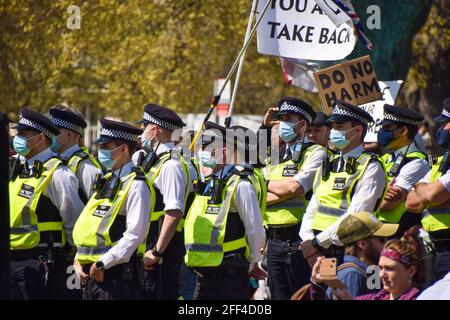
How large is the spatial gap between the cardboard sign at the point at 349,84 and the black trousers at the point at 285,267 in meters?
Result: 2.26

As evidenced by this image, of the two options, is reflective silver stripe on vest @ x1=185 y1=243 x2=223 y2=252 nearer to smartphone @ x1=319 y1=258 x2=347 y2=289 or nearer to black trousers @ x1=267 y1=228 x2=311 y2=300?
black trousers @ x1=267 y1=228 x2=311 y2=300

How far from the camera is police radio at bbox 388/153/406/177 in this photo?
421 inches

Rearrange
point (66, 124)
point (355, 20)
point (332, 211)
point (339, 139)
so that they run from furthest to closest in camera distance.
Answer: point (355, 20), point (66, 124), point (339, 139), point (332, 211)

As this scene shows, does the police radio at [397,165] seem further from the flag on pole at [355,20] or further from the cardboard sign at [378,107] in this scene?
the flag on pole at [355,20]

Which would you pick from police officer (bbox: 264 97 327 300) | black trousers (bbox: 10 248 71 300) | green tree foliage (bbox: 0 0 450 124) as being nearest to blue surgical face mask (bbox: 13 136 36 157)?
black trousers (bbox: 10 248 71 300)

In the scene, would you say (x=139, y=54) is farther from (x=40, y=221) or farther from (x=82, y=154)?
(x=40, y=221)

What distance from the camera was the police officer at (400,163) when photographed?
10.4 m

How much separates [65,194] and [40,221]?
297 mm

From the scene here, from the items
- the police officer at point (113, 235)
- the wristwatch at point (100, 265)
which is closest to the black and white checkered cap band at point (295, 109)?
the police officer at point (113, 235)

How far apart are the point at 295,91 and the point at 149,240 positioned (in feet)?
56.0

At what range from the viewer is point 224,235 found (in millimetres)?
9641

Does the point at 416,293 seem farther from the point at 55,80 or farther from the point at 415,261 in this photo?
the point at 55,80

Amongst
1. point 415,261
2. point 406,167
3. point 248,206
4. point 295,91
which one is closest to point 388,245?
point 415,261

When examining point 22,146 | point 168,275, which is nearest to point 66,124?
point 22,146
